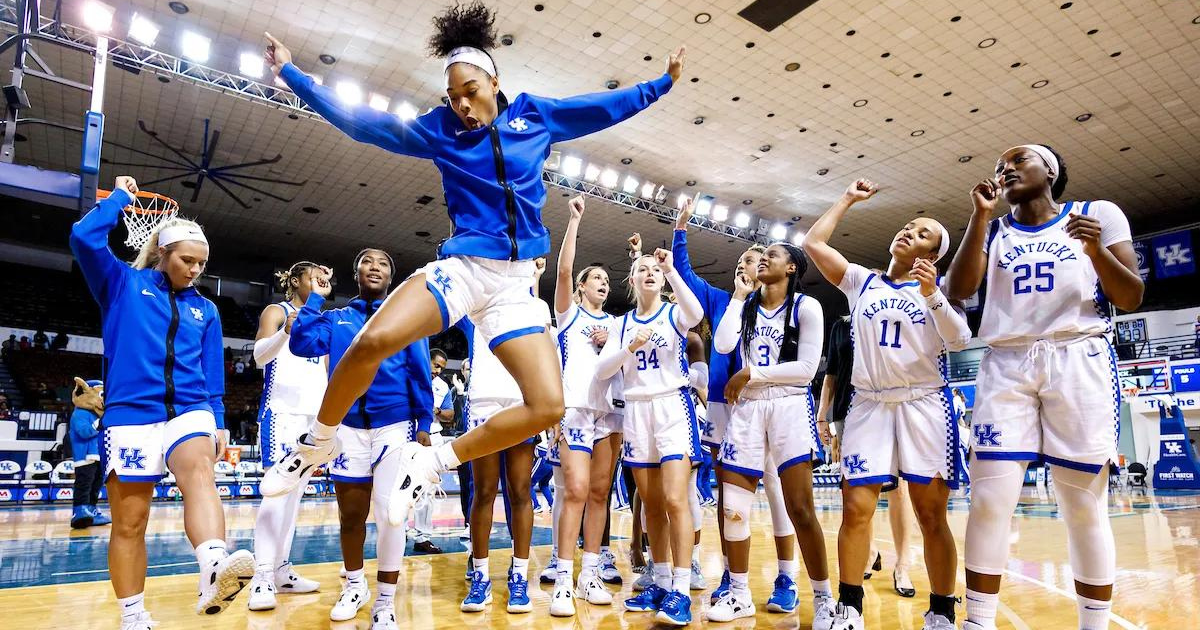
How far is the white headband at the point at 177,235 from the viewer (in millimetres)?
3111

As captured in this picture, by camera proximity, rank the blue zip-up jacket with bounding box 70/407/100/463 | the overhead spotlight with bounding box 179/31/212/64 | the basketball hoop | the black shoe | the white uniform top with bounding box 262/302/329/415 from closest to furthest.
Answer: the white uniform top with bounding box 262/302/329/415 < the black shoe < the basketball hoop < the blue zip-up jacket with bounding box 70/407/100/463 < the overhead spotlight with bounding box 179/31/212/64

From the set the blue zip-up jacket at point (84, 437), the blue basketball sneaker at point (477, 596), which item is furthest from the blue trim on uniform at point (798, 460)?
the blue zip-up jacket at point (84, 437)

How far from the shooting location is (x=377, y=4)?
9.89 m

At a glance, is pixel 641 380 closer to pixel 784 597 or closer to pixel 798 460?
pixel 798 460

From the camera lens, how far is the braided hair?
363cm

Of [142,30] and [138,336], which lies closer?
[138,336]

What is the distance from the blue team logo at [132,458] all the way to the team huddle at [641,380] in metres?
0.02

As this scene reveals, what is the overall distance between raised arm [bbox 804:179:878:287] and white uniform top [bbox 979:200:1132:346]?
0.67 metres

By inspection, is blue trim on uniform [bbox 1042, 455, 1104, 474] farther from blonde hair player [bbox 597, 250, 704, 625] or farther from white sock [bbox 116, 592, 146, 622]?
white sock [bbox 116, 592, 146, 622]

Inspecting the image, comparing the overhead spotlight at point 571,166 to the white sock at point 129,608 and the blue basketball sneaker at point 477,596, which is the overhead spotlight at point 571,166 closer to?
the blue basketball sneaker at point 477,596

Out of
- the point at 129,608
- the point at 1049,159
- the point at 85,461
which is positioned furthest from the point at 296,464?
the point at 85,461

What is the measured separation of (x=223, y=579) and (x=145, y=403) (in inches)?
32.8

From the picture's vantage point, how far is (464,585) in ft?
14.4

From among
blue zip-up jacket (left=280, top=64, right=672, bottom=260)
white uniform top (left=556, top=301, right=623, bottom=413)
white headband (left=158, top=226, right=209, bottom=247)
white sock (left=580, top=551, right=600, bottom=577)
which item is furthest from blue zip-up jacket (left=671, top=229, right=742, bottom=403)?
white headband (left=158, top=226, right=209, bottom=247)
